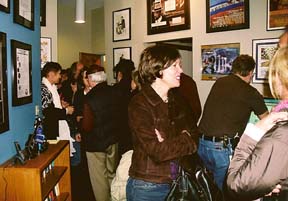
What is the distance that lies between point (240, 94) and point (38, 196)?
168 centimetres

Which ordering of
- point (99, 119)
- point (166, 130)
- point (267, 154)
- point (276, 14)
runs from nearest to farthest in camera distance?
point (267, 154) → point (166, 130) → point (99, 119) → point (276, 14)

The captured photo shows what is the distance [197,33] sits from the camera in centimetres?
449

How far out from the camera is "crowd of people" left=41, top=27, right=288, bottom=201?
3.91ft

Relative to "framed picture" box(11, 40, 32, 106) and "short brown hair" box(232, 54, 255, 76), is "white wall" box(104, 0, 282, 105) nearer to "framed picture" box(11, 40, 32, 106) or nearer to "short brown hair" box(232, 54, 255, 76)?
"short brown hair" box(232, 54, 255, 76)

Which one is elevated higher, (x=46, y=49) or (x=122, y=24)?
(x=122, y=24)

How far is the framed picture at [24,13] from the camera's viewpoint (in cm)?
246

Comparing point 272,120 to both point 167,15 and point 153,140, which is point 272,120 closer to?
point 153,140

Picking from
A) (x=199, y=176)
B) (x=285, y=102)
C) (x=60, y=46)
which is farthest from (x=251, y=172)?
(x=60, y=46)

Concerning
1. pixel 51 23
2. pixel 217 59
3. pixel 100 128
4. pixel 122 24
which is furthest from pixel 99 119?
pixel 122 24

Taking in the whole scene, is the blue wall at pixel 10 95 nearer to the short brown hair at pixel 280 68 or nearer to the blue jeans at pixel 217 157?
the blue jeans at pixel 217 157

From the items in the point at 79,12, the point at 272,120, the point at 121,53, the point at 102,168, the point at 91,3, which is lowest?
the point at 102,168

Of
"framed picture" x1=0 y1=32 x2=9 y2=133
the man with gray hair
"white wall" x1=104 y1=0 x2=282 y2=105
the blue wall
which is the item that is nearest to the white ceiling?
"white wall" x1=104 y1=0 x2=282 y2=105

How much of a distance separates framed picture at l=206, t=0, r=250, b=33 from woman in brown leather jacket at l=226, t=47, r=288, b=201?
2.78 meters

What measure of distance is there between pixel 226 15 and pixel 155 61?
247cm
